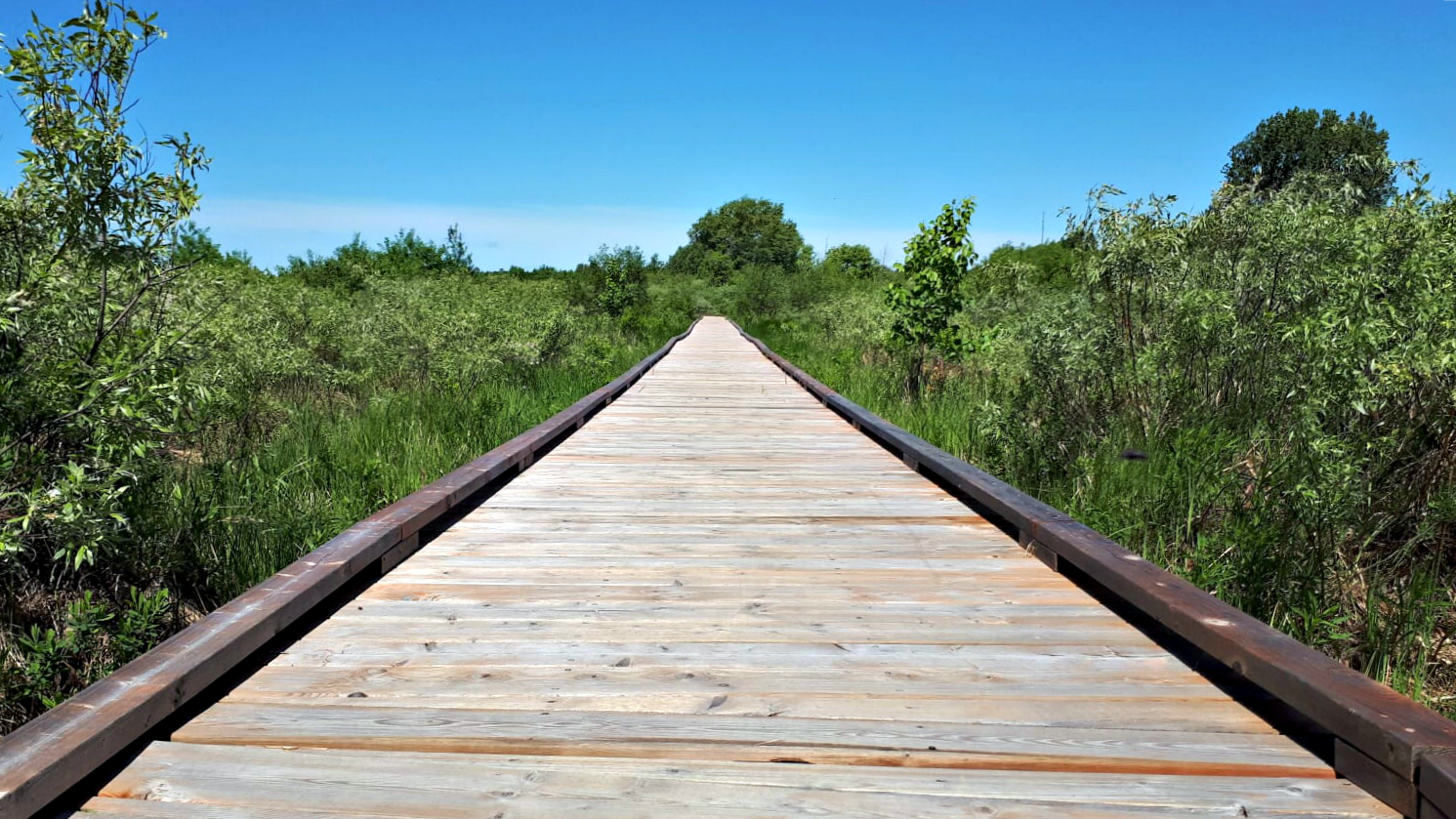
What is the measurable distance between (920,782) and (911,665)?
0.62 m

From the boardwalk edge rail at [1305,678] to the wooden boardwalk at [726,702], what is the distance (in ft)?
0.29

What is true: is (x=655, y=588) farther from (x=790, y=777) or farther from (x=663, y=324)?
(x=663, y=324)

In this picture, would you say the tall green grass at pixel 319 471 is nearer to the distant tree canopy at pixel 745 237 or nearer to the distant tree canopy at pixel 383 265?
the distant tree canopy at pixel 383 265

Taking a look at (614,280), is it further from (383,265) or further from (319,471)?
(319,471)

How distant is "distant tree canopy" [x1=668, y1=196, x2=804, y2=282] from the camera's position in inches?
3652

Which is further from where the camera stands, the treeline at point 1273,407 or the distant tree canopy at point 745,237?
the distant tree canopy at point 745,237

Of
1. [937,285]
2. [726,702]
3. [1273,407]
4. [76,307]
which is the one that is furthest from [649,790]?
[937,285]

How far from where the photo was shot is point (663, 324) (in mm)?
27922

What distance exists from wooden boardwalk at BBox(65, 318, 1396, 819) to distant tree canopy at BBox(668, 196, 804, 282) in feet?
285

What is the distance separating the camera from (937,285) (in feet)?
33.1

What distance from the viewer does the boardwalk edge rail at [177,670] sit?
1.65 m

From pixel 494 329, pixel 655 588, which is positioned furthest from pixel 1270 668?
pixel 494 329

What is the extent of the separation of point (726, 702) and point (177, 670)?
1291 mm

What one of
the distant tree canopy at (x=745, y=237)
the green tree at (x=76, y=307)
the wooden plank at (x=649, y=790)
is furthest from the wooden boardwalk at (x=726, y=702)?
the distant tree canopy at (x=745, y=237)
